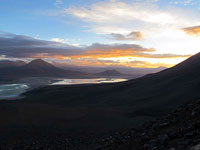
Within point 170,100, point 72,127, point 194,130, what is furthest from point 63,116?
point 194,130

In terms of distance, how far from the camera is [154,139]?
7.23 m

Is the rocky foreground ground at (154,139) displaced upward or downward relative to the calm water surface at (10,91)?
upward

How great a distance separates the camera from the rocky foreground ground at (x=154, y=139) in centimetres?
607

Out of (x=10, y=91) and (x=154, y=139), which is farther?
(x=10, y=91)

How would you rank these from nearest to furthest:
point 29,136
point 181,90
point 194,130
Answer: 1. point 194,130
2. point 29,136
3. point 181,90

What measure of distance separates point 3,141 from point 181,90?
880 inches

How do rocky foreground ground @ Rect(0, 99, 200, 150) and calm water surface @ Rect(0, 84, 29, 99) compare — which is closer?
rocky foreground ground @ Rect(0, 99, 200, 150)

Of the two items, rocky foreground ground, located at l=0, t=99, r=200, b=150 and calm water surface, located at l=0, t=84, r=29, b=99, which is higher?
rocky foreground ground, located at l=0, t=99, r=200, b=150

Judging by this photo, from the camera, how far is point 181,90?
26891 mm

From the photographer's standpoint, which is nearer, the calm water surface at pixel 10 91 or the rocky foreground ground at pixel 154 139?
the rocky foreground ground at pixel 154 139

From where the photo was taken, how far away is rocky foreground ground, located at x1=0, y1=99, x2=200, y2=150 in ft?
19.9

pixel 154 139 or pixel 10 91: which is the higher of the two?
pixel 154 139

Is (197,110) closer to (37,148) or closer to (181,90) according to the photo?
(37,148)

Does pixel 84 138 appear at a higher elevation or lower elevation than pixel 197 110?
lower
